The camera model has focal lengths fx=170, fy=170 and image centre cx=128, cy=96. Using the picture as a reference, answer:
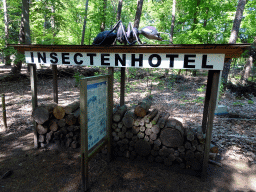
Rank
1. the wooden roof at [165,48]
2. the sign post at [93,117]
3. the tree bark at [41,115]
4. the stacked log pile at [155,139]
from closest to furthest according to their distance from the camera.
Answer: the wooden roof at [165,48] → the sign post at [93,117] → the stacked log pile at [155,139] → the tree bark at [41,115]

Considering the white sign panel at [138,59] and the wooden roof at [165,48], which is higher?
the wooden roof at [165,48]

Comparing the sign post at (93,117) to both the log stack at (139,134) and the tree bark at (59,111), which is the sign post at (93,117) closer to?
the log stack at (139,134)

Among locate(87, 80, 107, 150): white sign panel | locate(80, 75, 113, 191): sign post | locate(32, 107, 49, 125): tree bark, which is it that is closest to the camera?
locate(80, 75, 113, 191): sign post

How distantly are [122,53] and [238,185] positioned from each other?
3.85m

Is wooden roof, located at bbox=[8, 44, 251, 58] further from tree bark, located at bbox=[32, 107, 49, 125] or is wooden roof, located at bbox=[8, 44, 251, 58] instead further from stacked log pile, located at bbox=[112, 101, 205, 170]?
tree bark, located at bbox=[32, 107, 49, 125]

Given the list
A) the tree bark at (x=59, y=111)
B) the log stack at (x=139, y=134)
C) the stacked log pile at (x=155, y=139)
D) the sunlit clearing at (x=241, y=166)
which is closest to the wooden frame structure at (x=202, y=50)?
the stacked log pile at (x=155, y=139)

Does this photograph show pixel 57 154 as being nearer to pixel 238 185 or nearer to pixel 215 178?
pixel 215 178

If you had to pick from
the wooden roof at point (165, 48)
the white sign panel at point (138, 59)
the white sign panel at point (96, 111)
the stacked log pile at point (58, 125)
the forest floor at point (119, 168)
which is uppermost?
the wooden roof at point (165, 48)

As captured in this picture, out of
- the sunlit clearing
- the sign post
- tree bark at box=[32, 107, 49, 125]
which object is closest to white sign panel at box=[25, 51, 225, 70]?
the sign post

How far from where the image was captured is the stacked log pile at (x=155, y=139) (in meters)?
4.00

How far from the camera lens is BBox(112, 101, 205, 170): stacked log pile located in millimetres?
3998

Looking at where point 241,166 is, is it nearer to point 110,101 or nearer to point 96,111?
point 110,101

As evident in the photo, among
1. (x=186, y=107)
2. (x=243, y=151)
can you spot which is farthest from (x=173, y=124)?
(x=186, y=107)

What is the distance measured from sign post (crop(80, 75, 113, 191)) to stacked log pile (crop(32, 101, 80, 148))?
1.16 metres
